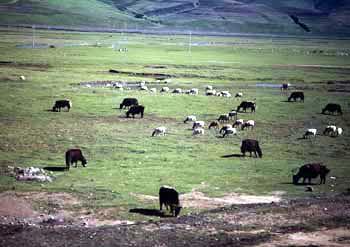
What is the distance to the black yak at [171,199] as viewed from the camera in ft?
72.0

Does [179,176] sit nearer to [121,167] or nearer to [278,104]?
[121,167]

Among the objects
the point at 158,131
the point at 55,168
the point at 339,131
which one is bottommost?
the point at 55,168

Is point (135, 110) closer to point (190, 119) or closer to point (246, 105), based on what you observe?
point (190, 119)

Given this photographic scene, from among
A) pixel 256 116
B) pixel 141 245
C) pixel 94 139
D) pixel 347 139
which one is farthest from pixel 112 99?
pixel 141 245

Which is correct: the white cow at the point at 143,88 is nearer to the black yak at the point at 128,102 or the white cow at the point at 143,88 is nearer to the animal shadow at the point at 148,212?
the black yak at the point at 128,102

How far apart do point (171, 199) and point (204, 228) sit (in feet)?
6.88

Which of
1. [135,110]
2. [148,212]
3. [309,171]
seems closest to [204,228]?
[148,212]

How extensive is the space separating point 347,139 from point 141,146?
1253 cm

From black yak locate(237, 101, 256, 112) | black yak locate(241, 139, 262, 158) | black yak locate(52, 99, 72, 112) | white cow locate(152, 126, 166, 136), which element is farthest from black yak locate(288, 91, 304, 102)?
black yak locate(241, 139, 262, 158)

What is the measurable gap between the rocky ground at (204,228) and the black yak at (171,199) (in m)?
0.38

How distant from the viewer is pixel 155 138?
36.3 metres

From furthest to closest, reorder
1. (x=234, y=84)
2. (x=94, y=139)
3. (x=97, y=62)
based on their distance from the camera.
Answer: (x=97, y=62) < (x=234, y=84) < (x=94, y=139)

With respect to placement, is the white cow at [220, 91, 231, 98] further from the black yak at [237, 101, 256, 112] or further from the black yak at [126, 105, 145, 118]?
the black yak at [126, 105, 145, 118]

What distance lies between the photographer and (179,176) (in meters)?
27.4
